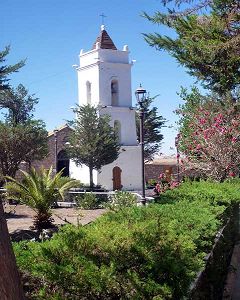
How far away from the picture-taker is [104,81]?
117 ft

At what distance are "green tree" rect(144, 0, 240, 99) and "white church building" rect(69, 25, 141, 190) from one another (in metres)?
22.9

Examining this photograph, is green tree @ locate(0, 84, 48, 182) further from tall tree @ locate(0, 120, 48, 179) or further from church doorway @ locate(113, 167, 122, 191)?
church doorway @ locate(113, 167, 122, 191)

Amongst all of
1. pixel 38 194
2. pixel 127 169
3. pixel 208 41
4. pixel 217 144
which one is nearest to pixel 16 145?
pixel 127 169

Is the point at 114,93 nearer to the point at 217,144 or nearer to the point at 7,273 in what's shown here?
the point at 217,144

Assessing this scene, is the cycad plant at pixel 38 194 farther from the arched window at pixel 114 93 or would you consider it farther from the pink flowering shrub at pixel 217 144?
the arched window at pixel 114 93

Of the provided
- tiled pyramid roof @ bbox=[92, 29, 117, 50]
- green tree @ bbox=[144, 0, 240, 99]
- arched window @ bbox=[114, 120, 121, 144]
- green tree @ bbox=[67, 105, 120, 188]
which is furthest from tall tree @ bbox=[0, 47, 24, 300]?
tiled pyramid roof @ bbox=[92, 29, 117, 50]

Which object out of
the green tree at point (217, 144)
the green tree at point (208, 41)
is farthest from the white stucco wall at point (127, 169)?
the green tree at point (208, 41)

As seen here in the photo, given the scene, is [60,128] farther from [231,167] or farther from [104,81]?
[231,167]

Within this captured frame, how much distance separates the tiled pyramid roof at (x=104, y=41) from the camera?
119 feet

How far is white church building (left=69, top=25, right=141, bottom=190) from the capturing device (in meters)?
35.7

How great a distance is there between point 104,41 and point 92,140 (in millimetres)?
8840

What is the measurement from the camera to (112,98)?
36906 millimetres

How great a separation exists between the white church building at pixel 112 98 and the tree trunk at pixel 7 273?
1301 inches

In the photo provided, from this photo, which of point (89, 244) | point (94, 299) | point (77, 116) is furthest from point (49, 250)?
point (77, 116)
